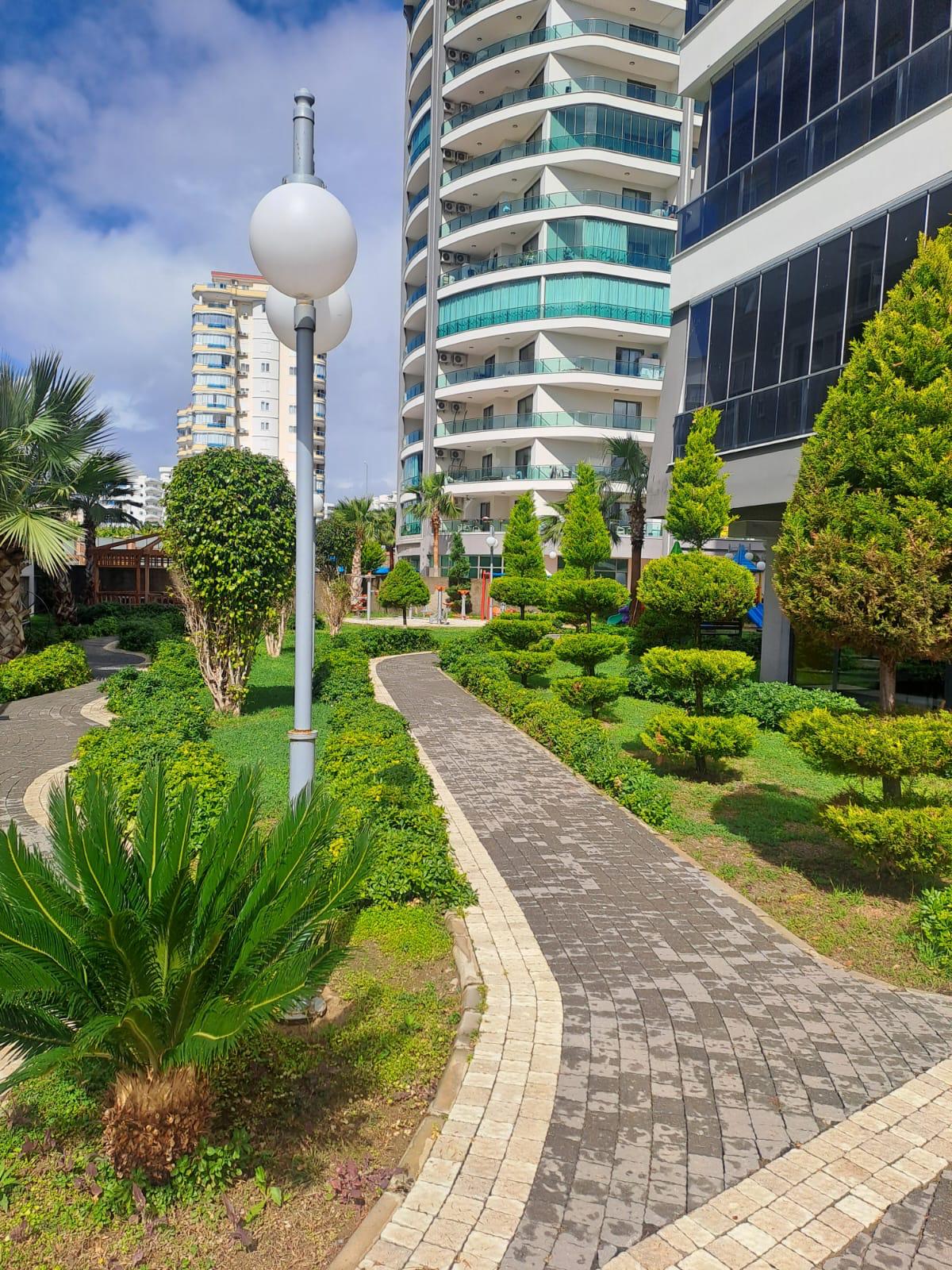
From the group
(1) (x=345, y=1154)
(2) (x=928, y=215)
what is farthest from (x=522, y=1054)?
(2) (x=928, y=215)

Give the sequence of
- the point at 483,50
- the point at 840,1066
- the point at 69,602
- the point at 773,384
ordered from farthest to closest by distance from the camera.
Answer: the point at 483,50, the point at 69,602, the point at 773,384, the point at 840,1066

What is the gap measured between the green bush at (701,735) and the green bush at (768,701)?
333 cm

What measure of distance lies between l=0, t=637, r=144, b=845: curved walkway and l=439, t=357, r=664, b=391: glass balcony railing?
2752 cm

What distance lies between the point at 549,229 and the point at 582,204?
1.88 meters

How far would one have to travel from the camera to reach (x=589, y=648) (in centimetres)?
1463

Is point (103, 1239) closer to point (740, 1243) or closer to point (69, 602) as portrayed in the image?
point (740, 1243)

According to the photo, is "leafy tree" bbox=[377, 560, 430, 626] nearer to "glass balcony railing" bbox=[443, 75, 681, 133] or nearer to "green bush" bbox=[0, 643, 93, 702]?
"green bush" bbox=[0, 643, 93, 702]

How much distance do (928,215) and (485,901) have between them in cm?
1003

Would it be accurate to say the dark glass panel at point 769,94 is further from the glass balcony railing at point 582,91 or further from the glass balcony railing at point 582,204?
the glass balcony railing at point 582,91

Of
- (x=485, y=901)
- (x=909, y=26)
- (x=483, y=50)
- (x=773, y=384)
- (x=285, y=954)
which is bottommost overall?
(x=485, y=901)

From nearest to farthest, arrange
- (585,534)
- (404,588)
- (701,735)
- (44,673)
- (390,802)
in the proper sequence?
(390,802)
(701,735)
(44,673)
(585,534)
(404,588)

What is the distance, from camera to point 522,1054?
416cm

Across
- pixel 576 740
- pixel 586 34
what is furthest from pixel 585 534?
pixel 586 34

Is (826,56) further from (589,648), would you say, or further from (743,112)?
(589,648)
